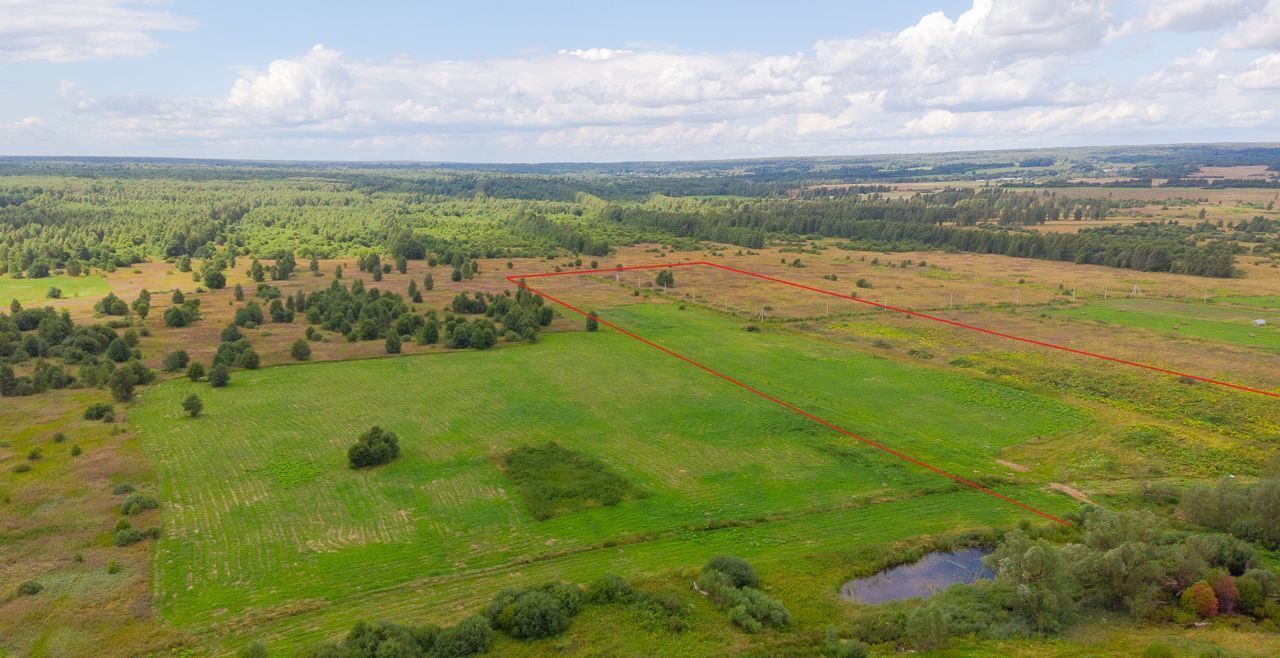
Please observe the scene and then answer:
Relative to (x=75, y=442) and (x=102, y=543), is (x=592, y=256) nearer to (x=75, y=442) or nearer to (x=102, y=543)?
(x=75, y=442)

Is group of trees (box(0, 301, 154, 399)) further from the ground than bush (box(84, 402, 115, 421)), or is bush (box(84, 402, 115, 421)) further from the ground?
group of trees (box(0, 301, 154, 399))

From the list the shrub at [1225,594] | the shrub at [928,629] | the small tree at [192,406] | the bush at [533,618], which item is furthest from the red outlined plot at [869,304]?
the small tree at [192,406]

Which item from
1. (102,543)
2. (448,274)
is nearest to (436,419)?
(102,543)

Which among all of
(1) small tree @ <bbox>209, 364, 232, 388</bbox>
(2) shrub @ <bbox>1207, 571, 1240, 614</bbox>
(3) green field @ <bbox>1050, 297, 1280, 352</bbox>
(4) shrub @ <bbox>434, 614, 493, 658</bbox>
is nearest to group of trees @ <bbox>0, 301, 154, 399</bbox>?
(1) small tree @ <bbox>209, 364, 232, 388</bbox>

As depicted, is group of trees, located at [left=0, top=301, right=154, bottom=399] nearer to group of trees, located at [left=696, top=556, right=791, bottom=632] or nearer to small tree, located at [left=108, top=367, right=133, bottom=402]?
small tree, located at [left=108, top=367, right=133, bottom=402]

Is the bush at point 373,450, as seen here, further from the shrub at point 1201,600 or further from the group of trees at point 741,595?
the shrub at point 1201,600

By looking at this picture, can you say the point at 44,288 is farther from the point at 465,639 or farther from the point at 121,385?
the point at 465,639
